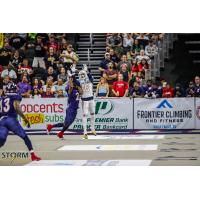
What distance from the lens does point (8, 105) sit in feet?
45.7

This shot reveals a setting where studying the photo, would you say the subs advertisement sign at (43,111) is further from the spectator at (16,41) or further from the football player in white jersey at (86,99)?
the spectator at (16,41)

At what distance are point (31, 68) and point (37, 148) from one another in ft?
4.62

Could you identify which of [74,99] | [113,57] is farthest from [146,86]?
[74,99]

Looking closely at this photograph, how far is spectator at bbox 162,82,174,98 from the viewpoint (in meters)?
13.9

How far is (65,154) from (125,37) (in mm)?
2257

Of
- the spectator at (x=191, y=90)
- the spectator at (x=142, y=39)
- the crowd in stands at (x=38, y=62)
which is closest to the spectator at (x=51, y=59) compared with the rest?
the crowd in stands at (x=38, y=62)

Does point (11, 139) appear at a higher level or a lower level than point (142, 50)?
lower

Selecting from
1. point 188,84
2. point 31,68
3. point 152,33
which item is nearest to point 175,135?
point 188,84

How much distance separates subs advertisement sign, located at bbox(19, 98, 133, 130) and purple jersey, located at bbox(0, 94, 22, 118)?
14 centimetres

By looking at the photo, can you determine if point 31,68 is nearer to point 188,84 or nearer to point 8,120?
point 8,120

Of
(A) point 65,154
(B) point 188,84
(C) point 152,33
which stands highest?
(C) point 152,33

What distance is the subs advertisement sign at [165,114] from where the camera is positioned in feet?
45.5

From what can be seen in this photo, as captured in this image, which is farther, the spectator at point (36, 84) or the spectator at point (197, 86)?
the spectator at point (36, 84)

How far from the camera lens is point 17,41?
13.9m
